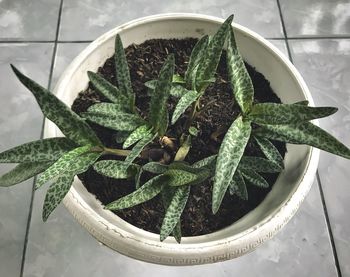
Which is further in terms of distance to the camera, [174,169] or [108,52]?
[108,52]

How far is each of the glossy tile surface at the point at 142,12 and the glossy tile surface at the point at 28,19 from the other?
0.03m

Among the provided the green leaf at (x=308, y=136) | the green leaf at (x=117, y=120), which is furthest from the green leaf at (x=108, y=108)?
the green leaf at (x=308, y=136)

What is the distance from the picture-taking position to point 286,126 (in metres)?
0.60

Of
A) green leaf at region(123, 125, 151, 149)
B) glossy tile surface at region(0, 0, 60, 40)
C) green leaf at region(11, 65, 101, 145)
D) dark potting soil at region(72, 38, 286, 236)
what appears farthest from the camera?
glossy tile surface at region(0, 0, 60, 40)

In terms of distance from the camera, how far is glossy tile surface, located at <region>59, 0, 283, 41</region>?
1229 mm

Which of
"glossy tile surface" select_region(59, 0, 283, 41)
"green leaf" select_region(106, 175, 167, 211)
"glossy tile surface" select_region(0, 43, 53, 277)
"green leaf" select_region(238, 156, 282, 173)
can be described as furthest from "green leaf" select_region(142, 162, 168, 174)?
"glossy tile surface" select_region(59, 0, 283, 41)

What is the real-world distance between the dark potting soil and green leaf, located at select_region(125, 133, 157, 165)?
0.10 m

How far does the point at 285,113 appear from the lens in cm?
57

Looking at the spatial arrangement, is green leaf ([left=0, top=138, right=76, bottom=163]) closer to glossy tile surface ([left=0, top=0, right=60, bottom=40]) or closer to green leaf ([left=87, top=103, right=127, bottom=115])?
green leaf ([left=87, top=103, right=127, bottom=115])

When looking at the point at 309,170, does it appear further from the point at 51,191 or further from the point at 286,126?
the point at 51,191

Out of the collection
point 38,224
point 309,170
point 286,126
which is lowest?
point 38,224

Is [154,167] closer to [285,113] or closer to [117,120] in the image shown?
[117,120]

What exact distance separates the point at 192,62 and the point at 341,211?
52 cm

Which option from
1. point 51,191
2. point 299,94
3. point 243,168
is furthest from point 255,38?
point 51,191
